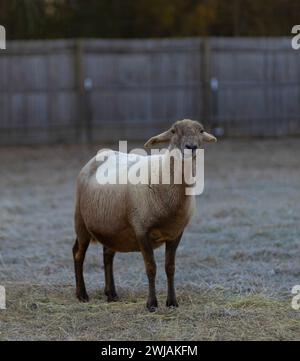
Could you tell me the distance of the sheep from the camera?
20.4ft

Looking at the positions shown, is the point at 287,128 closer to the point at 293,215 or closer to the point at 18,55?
the point at 18,55

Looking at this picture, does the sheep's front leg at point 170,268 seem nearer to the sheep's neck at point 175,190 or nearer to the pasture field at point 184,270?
the pasture field at point 184,270

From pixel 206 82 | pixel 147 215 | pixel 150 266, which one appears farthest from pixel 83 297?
pixel 206 82

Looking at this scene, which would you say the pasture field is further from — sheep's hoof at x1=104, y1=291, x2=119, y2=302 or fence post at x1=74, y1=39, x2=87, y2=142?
fence post at x1=74, y1=39, x2=87, y2=142

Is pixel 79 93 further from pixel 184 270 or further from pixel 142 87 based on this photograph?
pixel 184 270

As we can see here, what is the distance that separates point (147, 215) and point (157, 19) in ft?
58.1

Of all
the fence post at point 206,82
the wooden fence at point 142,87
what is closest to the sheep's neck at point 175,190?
the wooden fence at point 142,87

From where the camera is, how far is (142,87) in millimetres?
20250

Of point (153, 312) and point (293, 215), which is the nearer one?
point (153, 312)

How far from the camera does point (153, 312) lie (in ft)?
20.7

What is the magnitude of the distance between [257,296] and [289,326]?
32.1 inches
